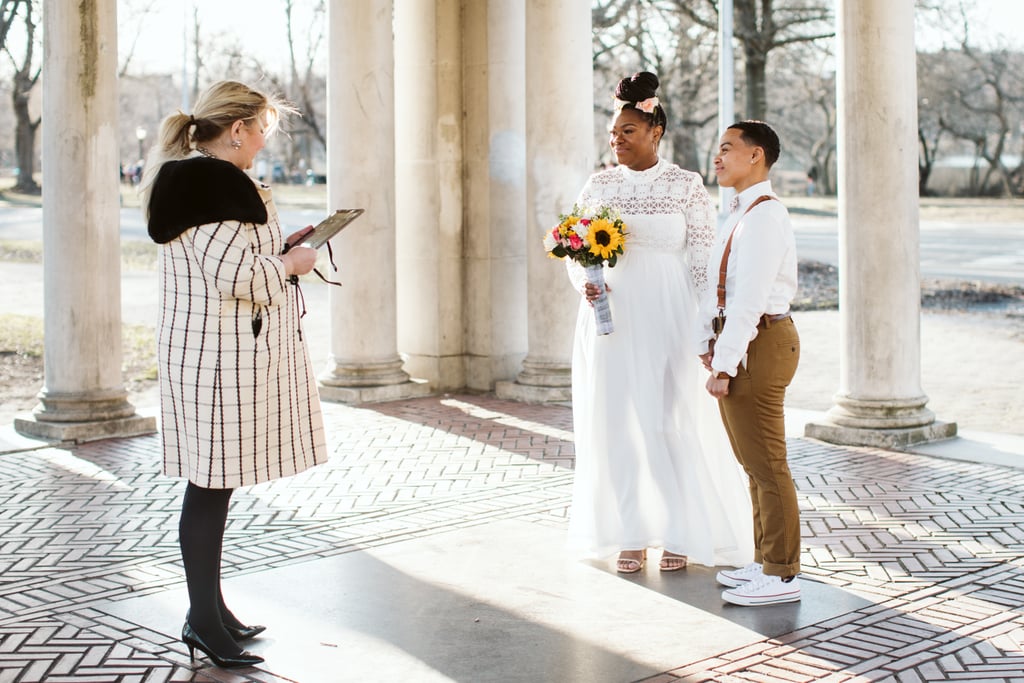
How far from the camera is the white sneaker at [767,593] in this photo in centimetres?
541

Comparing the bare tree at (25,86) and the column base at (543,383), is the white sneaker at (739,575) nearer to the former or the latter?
the column base at (543,383)

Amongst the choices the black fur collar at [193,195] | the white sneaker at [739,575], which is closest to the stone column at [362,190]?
the white sneaker at [739,575]

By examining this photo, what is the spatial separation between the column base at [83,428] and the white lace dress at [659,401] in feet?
16.5

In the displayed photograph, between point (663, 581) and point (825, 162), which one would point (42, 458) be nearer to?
point (663, 581)

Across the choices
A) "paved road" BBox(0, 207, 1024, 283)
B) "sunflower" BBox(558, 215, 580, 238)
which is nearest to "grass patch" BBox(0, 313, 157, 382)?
"sunflower" BBox(558, 215, 580, 238)

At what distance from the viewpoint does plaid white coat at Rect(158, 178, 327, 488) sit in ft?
14.8

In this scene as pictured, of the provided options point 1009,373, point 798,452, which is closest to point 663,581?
point 798,452

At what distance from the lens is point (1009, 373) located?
14.5 m

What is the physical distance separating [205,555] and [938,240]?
29517mm

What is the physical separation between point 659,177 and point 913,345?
4103 mm

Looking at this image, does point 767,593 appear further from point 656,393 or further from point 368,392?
point 368,392

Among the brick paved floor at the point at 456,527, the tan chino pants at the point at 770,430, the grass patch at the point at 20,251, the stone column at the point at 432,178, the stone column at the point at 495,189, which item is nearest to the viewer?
the brick paved floor at the point at 456,527

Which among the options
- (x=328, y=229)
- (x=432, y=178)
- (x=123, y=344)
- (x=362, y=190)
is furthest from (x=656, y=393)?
(x=123, y=344)

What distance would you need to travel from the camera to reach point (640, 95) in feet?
19.4
